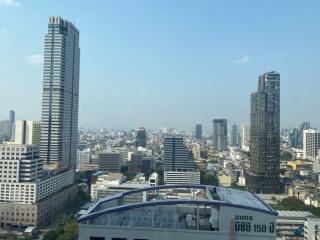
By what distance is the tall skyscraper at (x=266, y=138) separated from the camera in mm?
24516

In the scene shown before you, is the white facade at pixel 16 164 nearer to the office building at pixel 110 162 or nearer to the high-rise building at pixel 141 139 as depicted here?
the office building at pixel 110 162

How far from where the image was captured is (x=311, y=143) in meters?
38.5

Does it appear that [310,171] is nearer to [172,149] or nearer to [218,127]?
[172,149]

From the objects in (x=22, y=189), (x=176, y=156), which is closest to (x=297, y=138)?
(x=176, y=156)

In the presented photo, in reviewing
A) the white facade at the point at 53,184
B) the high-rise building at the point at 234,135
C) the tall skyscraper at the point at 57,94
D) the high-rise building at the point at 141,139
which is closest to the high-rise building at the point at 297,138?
the high-rise building at the point at 234,135

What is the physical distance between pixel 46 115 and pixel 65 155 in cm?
280

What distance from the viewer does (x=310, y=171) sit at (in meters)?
29.4

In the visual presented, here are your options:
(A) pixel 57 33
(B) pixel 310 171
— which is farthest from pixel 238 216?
(B) pixel 310 171

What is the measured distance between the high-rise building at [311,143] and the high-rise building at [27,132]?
25.8m

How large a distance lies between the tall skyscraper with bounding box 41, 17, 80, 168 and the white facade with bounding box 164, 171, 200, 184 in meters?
6.18

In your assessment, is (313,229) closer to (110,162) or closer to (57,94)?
(57,94)

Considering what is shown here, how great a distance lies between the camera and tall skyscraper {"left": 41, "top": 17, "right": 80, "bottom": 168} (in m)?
22.0

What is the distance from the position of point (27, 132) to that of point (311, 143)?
1060 inches

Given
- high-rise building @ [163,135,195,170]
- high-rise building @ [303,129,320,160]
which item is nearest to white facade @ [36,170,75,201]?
high-rise building @ [163,135,195,170]
